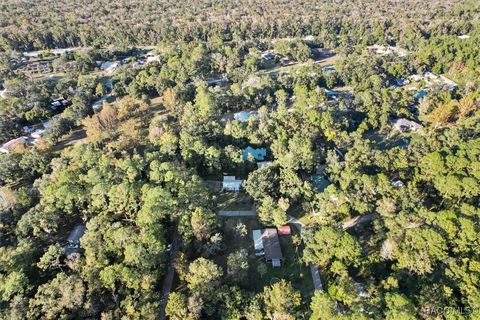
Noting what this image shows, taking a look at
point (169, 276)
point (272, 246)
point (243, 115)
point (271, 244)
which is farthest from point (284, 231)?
point (243, 115)

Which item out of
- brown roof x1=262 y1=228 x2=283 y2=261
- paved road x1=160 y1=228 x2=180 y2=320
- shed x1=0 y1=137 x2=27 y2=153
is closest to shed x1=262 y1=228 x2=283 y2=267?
brown roof x1=262 y1=228 x2=283 y2=261

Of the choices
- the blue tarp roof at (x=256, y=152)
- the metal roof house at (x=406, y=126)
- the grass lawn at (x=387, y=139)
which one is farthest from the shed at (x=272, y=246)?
the metal roof house at (x=406, y=126)

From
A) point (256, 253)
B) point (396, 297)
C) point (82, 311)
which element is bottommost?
point (256, 253)

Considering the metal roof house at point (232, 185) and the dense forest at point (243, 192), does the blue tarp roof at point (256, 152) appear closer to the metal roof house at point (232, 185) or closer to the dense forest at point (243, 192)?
the dense forest at point (243, 192)

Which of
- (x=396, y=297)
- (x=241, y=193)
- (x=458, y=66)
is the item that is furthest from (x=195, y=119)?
(x=458, y=66)

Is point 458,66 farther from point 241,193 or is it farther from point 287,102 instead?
point 241,193

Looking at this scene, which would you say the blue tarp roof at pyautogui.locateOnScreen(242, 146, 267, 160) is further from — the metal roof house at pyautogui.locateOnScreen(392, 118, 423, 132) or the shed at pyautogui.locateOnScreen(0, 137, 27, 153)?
the shed at pyautogui.locateOnScreen(0, 137, 27, 153)
